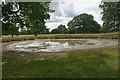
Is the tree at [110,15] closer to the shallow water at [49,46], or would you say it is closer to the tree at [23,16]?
the shallow water at [49,46]

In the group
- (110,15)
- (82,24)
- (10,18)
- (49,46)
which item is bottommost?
(49,46)

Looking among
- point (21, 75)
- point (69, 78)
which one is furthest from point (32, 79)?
point (69, 78)

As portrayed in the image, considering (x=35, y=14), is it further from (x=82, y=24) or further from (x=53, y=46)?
(x=82, y=24)

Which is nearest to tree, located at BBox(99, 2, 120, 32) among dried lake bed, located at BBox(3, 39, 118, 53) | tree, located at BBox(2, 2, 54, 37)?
dried lake bed, located at BBox(3, 39, 118, 53)

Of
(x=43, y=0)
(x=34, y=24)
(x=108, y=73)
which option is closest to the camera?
(x=108, y=73)

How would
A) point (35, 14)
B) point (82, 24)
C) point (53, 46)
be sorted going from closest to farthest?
point (35, 14) → point (53, 46) → point (82, 24)

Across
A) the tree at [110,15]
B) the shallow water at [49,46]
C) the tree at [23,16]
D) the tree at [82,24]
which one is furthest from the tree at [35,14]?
the tree at [82,24]

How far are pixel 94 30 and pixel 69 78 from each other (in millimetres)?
60941

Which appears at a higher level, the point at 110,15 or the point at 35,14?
the point at 110,15

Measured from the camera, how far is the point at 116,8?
30328 mm

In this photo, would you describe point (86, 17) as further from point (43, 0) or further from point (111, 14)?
point (43, 0)

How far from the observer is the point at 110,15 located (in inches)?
1252

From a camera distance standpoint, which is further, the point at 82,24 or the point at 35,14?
the point at 82,24

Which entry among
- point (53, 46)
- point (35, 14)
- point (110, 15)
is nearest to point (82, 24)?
point (110, 15)
